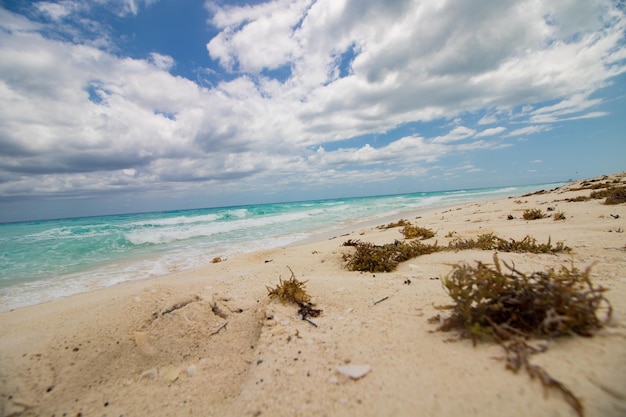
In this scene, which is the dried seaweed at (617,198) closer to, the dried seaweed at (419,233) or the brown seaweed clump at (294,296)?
the dried seaweed at (419,233)

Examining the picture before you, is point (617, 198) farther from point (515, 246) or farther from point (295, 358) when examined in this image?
point (295, 358)

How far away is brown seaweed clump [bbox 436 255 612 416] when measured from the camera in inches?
61.1

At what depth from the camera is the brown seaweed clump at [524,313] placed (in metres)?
1.55

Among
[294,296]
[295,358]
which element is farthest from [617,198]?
[295,358]

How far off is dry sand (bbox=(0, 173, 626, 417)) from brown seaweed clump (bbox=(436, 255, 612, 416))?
68mm

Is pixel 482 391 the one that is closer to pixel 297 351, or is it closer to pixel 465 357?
pixel 465 357

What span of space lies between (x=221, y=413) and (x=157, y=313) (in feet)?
5.10

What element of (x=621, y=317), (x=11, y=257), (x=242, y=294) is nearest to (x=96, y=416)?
(x=242, y=294)

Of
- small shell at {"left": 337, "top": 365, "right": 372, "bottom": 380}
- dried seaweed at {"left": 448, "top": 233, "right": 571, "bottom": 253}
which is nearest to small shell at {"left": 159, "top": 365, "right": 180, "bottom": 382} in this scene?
small shell at {"left": 337, "top": 365, "right": 372, "bottom": 380}

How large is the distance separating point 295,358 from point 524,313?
1.56 meters

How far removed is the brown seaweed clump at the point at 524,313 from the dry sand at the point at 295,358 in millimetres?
68

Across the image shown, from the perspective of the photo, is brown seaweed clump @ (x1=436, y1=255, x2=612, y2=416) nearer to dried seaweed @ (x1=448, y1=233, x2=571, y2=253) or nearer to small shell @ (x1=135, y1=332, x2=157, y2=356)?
dried seaweed @ (x1=448, y1=233, x2=571, y2=253)

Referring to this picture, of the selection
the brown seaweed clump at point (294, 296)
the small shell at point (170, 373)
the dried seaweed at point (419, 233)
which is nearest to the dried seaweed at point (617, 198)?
the dried seaweed at point (419, 233)

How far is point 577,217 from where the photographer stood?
20.9 ft
